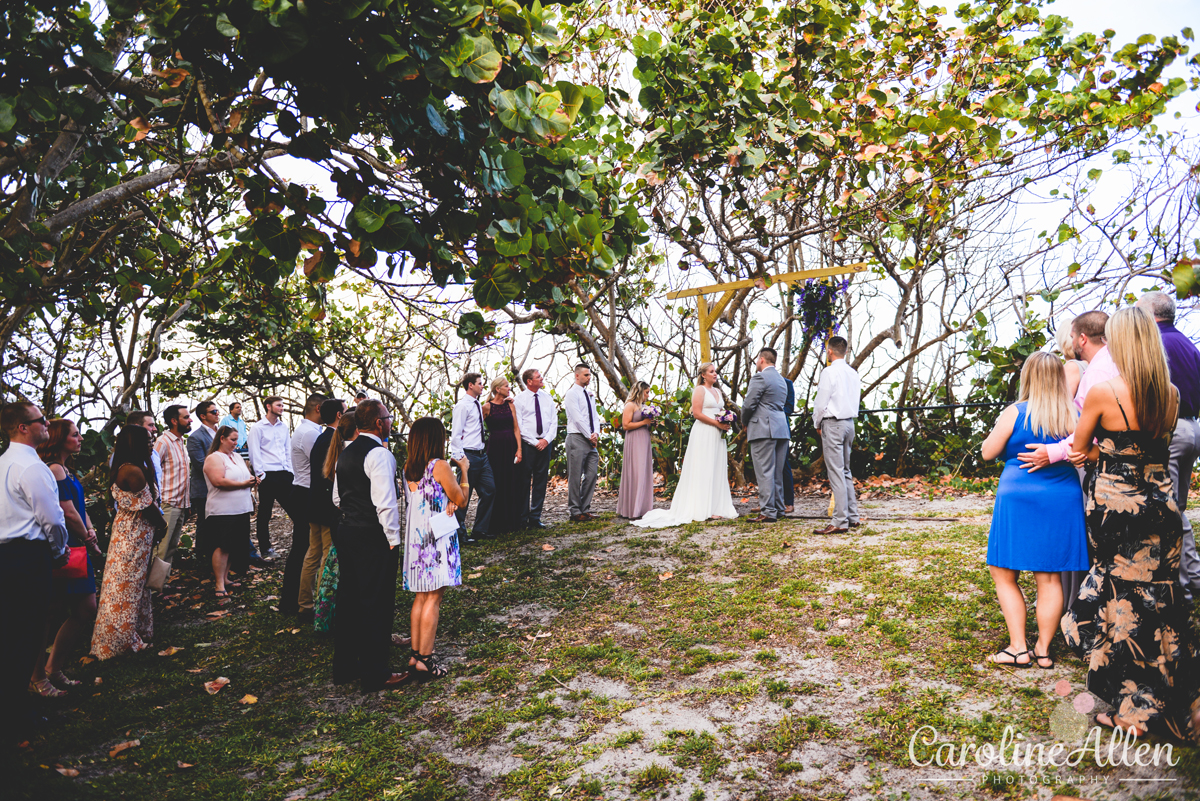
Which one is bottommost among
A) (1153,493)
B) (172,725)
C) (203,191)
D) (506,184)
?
(172,725)

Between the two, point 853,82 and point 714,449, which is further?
point 714,449

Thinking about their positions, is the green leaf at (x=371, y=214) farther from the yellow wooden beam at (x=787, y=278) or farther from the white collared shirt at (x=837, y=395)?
the yellow wooden beam at (x=787, y=278)

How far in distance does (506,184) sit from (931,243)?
9.37m

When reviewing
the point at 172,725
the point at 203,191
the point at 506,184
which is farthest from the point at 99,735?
the point at 203,191

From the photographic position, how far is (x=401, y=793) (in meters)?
3.43

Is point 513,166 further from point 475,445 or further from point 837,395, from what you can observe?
point 475,445

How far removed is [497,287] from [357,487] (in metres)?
2.09

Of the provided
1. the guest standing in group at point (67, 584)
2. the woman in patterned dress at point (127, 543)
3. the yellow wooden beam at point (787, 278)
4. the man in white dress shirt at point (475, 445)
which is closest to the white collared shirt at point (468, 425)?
the man in white dress shirt at point (475, 445)

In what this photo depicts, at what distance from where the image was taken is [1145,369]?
3.28m

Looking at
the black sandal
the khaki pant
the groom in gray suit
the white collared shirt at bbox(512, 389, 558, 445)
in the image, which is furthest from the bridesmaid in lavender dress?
the black sandal

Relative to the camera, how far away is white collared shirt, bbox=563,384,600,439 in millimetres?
9469

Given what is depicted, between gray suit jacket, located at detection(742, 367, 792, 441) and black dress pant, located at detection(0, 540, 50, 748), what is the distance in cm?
699

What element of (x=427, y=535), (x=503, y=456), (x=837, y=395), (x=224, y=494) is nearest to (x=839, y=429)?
(x=837, y=395)

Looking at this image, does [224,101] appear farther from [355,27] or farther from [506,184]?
[506,184]
